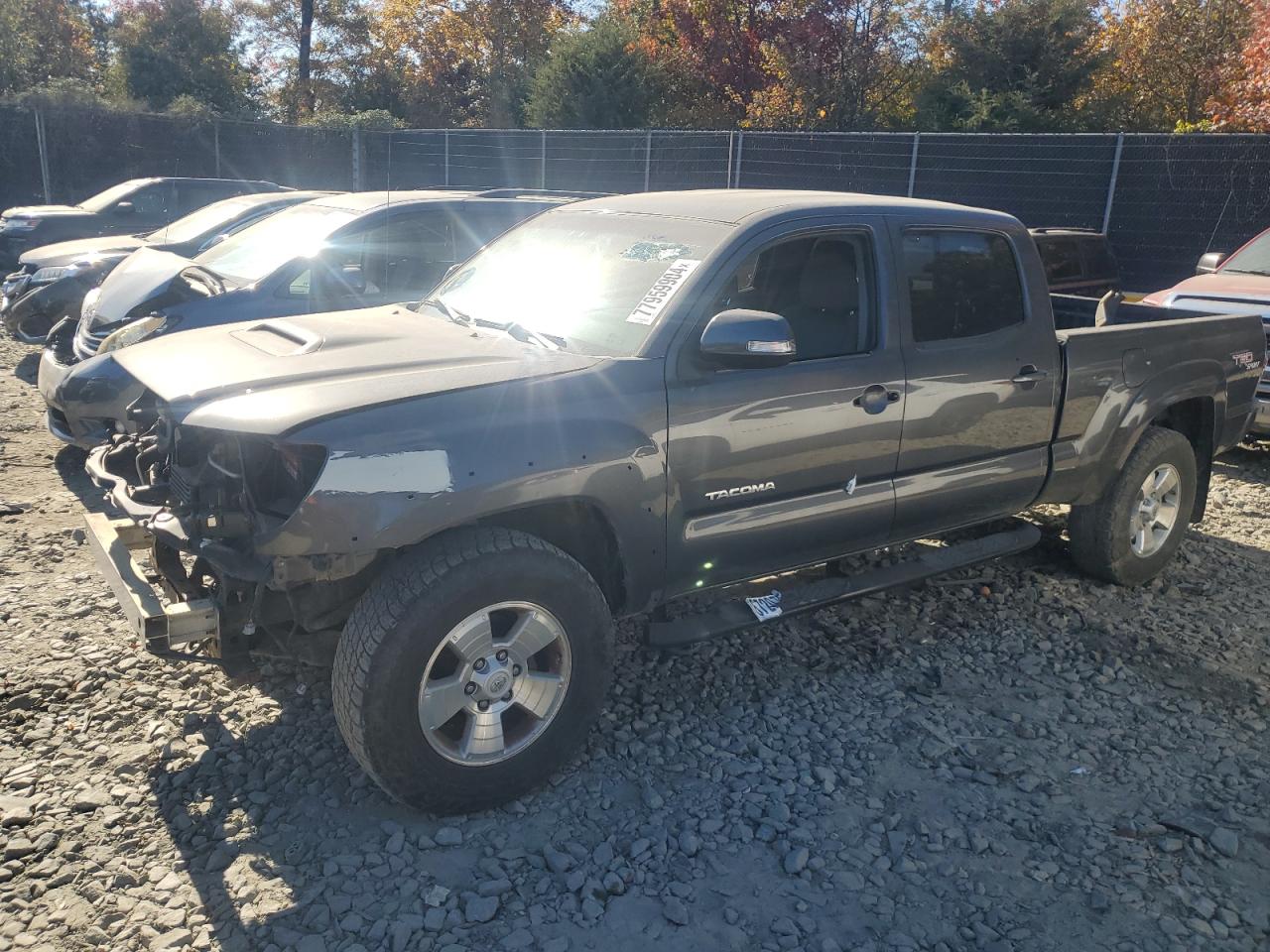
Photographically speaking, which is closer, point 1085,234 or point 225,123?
point 1085,234

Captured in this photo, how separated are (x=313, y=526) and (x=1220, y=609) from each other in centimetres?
461

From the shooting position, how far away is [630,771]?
3779 mm

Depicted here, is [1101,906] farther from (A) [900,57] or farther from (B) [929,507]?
(A) [900,57]

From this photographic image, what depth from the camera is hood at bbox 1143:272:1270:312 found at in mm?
8336

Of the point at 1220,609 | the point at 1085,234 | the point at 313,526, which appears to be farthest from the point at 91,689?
the point at 1085,234

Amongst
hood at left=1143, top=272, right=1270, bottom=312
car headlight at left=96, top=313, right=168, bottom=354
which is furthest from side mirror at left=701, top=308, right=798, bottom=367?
hood at left=1143, top=272, right=1270, bottom=312

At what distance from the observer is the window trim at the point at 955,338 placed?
440cm

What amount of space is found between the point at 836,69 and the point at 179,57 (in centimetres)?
1944

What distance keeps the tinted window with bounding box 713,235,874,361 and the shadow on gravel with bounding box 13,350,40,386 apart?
24.7 feet

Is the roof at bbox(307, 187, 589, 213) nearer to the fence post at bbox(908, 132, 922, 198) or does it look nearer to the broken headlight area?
the broken headlight area

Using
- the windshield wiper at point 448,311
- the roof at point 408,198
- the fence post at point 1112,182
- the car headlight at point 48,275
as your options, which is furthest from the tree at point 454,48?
the windshield wiper at point 448,311

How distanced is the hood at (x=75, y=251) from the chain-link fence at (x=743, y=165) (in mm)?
8802

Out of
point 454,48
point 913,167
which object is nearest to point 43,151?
point 913,167

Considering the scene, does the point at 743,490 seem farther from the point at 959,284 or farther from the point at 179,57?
the point at 179,57
